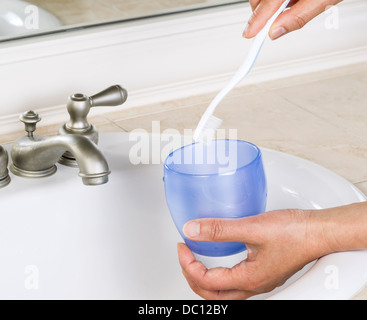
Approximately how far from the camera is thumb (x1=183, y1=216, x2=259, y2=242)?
1.77 feet

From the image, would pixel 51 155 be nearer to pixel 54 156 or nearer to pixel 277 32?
pixel 54 156

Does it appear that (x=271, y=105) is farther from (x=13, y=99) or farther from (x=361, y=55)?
(x=13, y=99)

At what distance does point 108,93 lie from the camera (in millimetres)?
715

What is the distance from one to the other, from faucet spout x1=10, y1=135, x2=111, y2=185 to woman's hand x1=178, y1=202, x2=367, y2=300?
147mm

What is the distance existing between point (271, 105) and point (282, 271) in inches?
16.0

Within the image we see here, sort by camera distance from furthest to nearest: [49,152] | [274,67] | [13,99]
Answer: [274,67] → [13,99] → [49,152]

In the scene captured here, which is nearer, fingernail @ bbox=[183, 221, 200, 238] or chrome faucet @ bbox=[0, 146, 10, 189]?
fingernail @ bbox=[183, 221, 200, 238]

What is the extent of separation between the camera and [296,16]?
24.0 inches

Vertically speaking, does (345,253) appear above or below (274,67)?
below

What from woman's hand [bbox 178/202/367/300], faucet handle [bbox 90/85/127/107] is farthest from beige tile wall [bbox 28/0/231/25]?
woman's hand [bbox 178/202/367/300]

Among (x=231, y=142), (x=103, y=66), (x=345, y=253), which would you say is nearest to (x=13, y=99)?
(x=103, y=66)

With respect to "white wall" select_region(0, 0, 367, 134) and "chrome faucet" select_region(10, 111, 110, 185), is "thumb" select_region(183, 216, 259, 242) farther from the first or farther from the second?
"white wall" select_region(0, 0, 367, 134)

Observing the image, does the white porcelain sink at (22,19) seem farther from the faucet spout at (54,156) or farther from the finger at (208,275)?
the finger at (208,275)

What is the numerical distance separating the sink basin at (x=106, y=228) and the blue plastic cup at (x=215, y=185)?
11 cm
